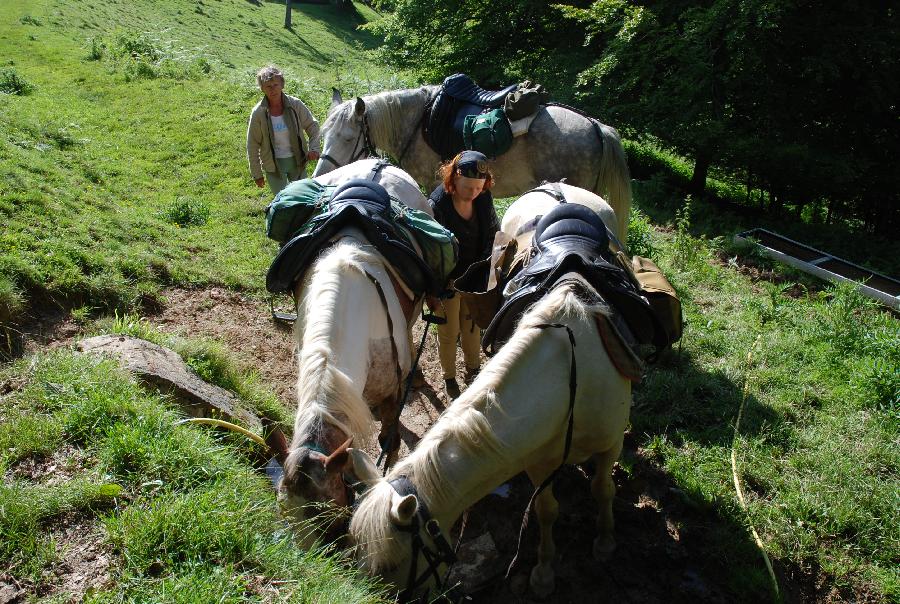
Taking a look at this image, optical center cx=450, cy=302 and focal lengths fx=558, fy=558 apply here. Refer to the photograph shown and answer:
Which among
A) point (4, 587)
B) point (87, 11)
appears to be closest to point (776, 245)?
point (4, 587)

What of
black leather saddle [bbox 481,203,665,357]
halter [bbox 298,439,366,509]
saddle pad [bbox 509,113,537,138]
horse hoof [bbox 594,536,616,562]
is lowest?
horse hoof [bbox 594,536,616,562]

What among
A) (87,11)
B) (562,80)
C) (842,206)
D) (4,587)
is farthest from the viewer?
(87,11)

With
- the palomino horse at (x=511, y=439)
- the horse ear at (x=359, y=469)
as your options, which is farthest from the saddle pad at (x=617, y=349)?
the horse ear at (x=359, y=469)

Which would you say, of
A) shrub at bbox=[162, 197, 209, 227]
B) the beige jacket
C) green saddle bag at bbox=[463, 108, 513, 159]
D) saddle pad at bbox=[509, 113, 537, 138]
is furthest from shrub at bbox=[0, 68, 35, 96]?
saddle pad at bbox=[509, 113, 537, 138]

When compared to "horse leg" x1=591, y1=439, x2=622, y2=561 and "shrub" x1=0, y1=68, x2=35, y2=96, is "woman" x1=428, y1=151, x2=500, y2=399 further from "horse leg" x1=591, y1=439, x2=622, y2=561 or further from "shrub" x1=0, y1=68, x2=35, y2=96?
"shrub" x1=0, y1=68, x2=35, y2=96

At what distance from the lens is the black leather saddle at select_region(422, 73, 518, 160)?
5602 mm

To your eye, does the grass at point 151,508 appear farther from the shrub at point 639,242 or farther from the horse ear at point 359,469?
the shrub at point 639,242

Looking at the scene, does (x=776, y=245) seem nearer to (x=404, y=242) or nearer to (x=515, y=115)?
(x=515, y=115)

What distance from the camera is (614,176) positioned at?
5426 millimetres

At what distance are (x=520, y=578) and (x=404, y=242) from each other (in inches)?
80.5

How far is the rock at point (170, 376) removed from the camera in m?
3.08

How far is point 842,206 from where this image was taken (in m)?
8.66

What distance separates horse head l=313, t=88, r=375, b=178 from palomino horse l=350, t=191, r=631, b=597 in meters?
3.54

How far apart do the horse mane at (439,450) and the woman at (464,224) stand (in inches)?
67.9
